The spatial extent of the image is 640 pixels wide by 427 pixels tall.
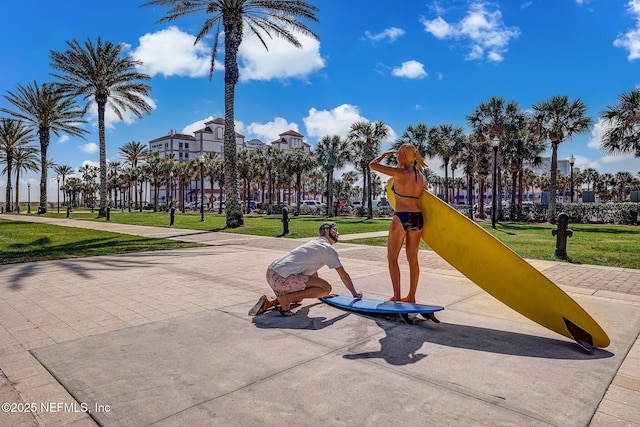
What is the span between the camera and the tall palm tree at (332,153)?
4541 centimetres

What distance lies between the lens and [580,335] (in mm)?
4035

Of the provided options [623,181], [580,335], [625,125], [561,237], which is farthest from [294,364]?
[623,181]

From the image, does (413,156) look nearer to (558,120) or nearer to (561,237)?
(561,237)

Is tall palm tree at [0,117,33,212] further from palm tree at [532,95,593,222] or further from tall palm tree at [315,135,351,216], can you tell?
palm tree at [532,95,593,222]

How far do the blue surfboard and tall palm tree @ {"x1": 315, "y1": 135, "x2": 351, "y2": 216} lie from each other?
4012cm

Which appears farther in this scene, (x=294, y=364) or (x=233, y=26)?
(x=233, y=26)

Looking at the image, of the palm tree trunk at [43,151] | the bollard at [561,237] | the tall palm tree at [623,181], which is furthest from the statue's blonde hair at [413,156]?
the tall palm tree at [623,181]

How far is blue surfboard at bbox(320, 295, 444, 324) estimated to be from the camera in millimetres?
4621

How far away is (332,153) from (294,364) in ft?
141

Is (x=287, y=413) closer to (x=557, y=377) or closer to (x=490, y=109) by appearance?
(x=557, y=377)

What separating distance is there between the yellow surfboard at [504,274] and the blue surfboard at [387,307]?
2.34ft

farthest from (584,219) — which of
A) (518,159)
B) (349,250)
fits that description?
(349,250)

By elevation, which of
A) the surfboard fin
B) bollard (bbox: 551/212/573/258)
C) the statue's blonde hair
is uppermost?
the statue's blonde hair

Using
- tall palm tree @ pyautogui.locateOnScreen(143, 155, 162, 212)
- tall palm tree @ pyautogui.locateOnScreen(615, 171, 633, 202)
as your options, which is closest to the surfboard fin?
tall palm tree @ pyautogui.locateOnScreen(143, 155, 162, 212)
